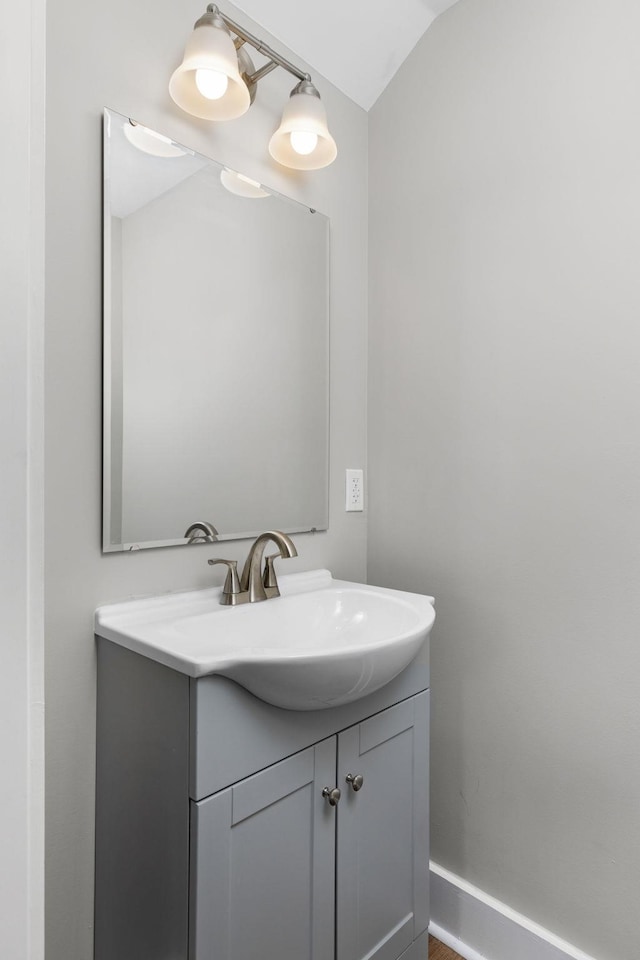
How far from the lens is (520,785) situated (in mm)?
1366

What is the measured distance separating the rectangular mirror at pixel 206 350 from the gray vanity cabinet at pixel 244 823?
0.40 meters

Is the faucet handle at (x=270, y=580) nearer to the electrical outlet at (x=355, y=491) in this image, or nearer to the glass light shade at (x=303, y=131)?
the electrical outlet at (x=355, y=491)

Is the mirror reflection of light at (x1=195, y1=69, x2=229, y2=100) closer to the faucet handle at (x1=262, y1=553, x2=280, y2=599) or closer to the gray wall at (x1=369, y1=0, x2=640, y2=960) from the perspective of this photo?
the gray wall at (x1=369, y1=0, x2=640, y2=960)

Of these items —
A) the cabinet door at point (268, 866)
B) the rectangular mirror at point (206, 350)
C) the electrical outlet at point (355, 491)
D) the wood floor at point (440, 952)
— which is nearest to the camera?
the cabinet door at point (268, 866)

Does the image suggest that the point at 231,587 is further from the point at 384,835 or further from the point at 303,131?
the point at 303,131

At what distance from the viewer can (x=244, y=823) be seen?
0.92 meters

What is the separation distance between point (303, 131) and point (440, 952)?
2074 millimetres

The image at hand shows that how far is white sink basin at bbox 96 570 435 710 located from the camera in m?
0.89

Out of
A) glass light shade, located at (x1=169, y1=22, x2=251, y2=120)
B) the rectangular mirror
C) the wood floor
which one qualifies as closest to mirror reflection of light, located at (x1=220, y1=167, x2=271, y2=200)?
the rectangular mirror

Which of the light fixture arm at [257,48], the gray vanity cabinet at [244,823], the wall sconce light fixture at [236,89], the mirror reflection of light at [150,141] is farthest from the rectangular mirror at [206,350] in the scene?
the gray vanity cabinet at [244,823]

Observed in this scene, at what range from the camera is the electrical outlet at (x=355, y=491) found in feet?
5.53

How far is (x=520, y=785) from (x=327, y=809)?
0.58 metres

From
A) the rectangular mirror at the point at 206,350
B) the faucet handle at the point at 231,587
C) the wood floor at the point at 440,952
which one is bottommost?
the wood floor at the point at 440,952

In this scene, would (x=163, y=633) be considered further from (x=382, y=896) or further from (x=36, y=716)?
(x=382, y=896)
